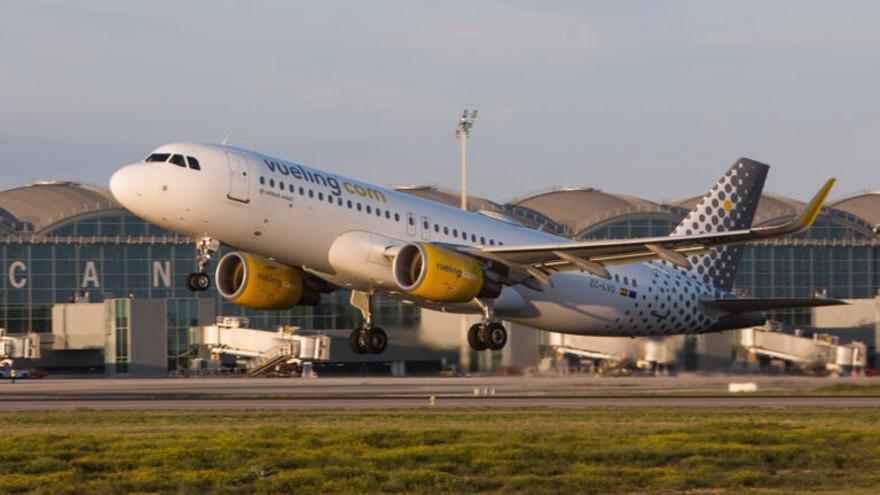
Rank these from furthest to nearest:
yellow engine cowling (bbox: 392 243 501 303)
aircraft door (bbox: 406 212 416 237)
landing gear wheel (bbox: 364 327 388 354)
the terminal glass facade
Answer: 1. the terminal glass facade
2. landing gear wheel (bbox: 364 327 388 354)
3. aircraft door (bbox: 406 212 416 237)
4. yellow engine cowling (bbox: 392 243 501 303)

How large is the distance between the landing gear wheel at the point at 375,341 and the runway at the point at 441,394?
21.1 feet

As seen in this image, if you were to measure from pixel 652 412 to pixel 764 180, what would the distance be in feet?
49.8

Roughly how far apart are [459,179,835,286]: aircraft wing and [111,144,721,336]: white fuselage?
149 cm

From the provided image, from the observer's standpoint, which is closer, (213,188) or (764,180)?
(213,188)

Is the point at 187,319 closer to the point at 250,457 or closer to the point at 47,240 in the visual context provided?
the point at 47,240

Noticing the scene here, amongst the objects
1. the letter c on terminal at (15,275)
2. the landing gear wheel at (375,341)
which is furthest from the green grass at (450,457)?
the letter c on terminal at (15,275)

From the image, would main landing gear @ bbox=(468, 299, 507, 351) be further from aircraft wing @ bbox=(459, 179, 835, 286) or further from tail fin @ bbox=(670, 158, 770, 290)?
tail fin @ bbox=(670, 158, 770, 290)

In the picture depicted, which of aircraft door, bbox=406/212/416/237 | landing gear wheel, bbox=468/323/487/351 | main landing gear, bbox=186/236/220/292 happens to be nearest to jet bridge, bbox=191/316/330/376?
landing gear wheel, bbox=468/323/487/351

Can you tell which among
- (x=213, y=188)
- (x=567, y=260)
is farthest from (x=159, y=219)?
(x=567, y=260)

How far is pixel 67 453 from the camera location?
33062 millimetres

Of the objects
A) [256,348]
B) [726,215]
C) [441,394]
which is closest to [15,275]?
[256,348]

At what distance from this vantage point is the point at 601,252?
43.3 metres

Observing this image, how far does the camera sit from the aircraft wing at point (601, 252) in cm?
4100

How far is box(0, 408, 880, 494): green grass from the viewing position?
28.2 m
